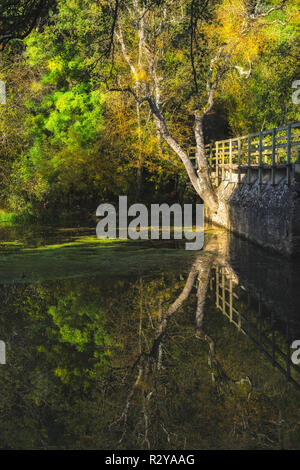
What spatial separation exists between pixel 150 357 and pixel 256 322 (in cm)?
259

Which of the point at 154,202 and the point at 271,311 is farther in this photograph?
the point at 154,202

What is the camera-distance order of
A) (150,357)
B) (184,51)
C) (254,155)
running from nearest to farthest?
(150,357), (254,155), (184,51)

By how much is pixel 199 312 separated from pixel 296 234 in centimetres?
678

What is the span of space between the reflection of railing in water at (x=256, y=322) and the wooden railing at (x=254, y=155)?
591cm

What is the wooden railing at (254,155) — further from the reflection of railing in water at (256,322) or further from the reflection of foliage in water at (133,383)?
the reflection of foliage in water at (133,383)

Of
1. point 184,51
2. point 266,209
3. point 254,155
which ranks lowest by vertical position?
point 266,209

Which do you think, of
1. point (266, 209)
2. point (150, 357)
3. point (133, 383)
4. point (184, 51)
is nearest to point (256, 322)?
point (150, 357)

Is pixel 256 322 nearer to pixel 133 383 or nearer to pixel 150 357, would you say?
pixel 150 357

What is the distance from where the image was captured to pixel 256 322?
32.7 feet

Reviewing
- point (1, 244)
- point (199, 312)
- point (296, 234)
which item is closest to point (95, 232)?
point (1, 244)

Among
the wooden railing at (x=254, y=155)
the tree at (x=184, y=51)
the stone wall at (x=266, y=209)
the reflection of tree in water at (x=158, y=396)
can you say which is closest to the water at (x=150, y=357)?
the reflection of tree in water at (x=158, y=396)
